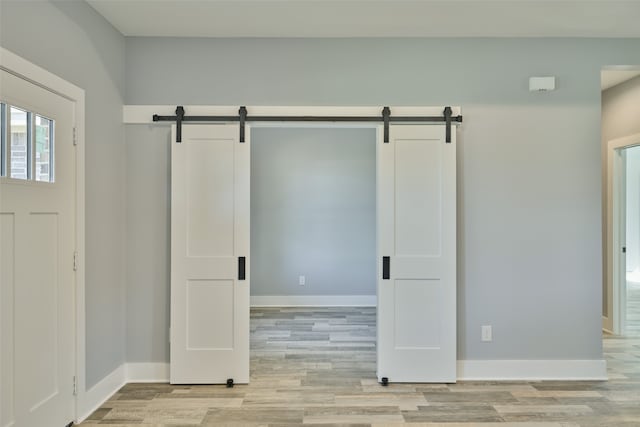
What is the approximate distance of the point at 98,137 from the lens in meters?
2.80

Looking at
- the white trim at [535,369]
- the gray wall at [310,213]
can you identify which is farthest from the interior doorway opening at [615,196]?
the gray wall at [310,213]

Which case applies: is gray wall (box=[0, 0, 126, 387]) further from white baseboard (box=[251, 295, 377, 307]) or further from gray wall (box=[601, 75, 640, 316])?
gray wall (box=[601, 75, 640, 316])

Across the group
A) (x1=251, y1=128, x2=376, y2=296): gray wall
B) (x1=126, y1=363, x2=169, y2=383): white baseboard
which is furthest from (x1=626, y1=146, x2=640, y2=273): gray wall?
(x1=126, y1=363, x2=169, y2=383): white baseboard

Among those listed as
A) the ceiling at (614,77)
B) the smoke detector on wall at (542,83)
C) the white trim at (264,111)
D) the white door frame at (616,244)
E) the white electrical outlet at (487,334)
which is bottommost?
the white electrical outlet at (487,334)

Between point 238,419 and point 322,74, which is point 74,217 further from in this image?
point 322,74

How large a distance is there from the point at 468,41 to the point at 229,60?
190 cm

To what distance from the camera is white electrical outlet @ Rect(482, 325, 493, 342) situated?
3197 millimetres

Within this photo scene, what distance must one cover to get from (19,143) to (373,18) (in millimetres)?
2326

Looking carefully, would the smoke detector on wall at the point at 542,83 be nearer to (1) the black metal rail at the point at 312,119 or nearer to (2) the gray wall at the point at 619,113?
(1) the black metal rail at the point at 312,119

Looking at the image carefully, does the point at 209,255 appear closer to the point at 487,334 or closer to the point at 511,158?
the point at 487,334

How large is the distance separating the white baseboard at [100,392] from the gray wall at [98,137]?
0.19ft

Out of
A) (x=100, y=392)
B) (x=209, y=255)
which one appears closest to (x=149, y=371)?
(x=100, y=392)

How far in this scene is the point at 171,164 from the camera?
10.3 feet

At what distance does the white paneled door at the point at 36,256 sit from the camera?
1.98 m
